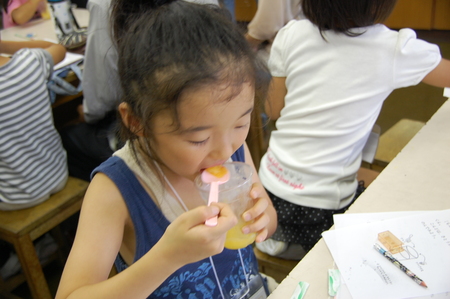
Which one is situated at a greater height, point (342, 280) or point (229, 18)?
point (229, 18)

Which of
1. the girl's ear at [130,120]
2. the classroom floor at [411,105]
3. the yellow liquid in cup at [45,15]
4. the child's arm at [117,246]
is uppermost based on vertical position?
the girl's ear at [130,120]

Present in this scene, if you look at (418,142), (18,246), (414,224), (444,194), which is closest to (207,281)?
(414,224)

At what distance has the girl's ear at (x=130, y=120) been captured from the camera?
79 cm

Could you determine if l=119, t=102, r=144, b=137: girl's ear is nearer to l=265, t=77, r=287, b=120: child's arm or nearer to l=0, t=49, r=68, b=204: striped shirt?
l=265, t=77, r=287, b=120: child's arm

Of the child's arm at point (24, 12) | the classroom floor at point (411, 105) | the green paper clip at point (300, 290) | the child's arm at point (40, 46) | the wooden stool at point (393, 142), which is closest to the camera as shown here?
the green paper clip at point (300, 290)

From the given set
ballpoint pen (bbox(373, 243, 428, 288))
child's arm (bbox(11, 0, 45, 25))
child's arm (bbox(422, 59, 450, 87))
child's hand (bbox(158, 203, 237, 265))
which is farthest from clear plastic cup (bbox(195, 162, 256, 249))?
child's arm (bbox(11, 0, 45, 25))

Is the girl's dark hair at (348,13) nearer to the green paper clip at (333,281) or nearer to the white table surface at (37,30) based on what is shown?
the green paper clip at (333,281)

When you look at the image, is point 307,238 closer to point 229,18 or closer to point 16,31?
point 229,18

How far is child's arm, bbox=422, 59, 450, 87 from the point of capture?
1.27m

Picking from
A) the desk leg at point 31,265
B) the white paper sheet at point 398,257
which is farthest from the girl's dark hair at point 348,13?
the desk leg at point 31,265

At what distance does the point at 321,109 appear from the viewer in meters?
1.27

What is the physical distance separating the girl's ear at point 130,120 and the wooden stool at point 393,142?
3.75 feet

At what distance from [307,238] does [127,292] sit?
0.74 metres

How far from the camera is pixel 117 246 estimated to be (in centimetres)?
80
